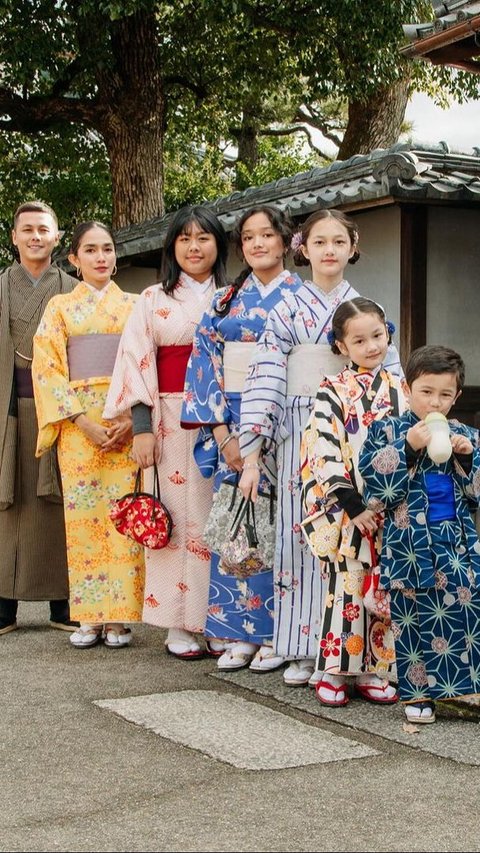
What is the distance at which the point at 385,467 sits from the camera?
4039 mm

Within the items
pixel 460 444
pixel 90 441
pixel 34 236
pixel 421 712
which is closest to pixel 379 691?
pixel 421 712

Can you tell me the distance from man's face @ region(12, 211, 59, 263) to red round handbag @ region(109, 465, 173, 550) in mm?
1616

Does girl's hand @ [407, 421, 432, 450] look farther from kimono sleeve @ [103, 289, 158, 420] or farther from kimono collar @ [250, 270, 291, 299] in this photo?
kimono sleeve @ [103, 289, 158, 420]

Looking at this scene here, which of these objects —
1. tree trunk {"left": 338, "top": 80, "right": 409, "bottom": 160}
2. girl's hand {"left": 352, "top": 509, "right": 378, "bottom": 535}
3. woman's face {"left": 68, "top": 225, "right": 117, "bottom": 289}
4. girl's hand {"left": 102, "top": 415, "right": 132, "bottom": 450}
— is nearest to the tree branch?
tree trunk {"left": 338, "top": 80, "right": 409, "bottom": 160}

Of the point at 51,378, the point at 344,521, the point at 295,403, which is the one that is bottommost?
the point at 344,521

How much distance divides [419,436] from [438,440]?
111mm

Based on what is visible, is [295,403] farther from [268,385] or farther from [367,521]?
[367,521]

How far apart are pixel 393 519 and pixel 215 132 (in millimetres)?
15444

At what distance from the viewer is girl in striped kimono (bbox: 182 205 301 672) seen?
4.88m

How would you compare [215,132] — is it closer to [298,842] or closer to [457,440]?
[457,440]

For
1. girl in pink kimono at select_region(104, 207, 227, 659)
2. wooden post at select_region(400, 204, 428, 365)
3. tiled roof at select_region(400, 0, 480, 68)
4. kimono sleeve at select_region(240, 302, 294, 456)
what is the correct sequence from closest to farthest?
kimono sleeve at select_region(240, 302, 294, 456) < girl in pink kimono at select_region(104, 207, 227, 659) < tiled roof at select_region(400, 0, 480, 68) < wooden post at select_region(400, 204, 428, 365)

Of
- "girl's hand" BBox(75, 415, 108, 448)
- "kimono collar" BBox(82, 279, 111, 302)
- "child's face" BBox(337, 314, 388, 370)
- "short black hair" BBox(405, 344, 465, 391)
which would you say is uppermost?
"kimono collar" BBox(82, 279, 111, 302)

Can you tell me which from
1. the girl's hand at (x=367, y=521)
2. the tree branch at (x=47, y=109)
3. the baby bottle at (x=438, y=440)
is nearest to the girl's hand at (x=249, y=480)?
the girl's hand at (x=367, y=521)

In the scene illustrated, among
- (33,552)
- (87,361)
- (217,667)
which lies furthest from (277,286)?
(33,552)
